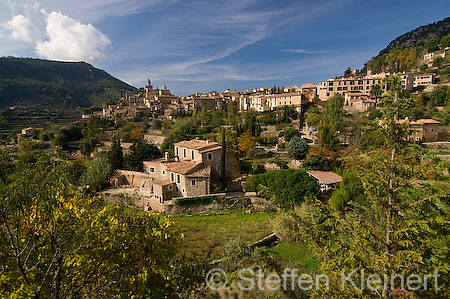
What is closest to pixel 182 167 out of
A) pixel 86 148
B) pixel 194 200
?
pixel 194 200

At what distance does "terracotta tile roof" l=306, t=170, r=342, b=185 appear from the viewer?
2328cm

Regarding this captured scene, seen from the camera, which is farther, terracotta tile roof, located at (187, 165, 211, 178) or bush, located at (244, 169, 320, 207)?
terracotta tile roof, located at (187, 165, 211, 178)

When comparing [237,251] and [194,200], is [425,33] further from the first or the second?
[237,251]

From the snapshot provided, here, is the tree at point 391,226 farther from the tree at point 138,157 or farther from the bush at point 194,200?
the tree at point 138,157

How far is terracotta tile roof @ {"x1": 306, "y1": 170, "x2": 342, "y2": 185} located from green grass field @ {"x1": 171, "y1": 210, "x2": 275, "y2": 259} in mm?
6321

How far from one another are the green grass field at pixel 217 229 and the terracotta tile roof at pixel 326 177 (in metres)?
6.32

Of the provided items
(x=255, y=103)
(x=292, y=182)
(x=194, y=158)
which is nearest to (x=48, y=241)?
(x=292, y=182)

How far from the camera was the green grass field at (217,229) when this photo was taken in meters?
15.5

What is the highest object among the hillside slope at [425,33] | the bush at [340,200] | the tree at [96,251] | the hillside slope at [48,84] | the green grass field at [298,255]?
the hillside slope at [425,33]

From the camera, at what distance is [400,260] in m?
3.96

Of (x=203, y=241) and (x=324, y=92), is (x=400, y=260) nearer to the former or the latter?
(x=203, y=241)

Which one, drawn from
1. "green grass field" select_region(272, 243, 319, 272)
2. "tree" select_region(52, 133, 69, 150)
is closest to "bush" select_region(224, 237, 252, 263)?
"green grass field" select_region(272, 243, 319, 272)

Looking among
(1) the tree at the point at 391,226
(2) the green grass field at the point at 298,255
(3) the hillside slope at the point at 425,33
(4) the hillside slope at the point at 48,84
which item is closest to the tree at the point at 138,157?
(2) the green grass field at the point at 298,255

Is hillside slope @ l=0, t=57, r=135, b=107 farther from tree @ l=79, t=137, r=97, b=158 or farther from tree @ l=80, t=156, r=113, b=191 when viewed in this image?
tree @ l=80, t=156, r=113, b=191
